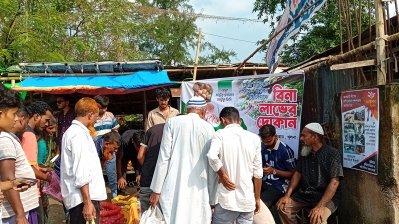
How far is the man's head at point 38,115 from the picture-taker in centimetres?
454

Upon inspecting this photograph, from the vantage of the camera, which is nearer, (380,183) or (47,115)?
(380,183)

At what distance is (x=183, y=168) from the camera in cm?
432

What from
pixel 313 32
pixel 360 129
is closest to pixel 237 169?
pixel 360 129

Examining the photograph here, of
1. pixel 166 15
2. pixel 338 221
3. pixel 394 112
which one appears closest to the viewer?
pixel 394 112

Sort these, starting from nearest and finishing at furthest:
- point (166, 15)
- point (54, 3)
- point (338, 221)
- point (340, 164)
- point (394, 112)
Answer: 1. point (394, 112)
2. point (340, 164)
3. point (338, 221)
4. point (54, 3)
5. point (166, 15)

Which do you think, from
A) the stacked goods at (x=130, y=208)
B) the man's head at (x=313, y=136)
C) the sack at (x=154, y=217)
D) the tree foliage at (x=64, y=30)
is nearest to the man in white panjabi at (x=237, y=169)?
the sack at (x=154, y=217)

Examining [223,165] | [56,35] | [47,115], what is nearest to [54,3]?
[56,35]

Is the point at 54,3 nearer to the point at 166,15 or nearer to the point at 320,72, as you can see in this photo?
the point at 320,72

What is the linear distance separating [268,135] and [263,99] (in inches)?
30.9

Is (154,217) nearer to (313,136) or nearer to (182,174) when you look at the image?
(182,174)

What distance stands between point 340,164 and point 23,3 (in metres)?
8.65

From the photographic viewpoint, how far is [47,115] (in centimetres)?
464

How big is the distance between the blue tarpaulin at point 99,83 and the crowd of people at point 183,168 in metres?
2.78

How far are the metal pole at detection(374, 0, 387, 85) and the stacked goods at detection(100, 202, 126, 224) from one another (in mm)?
3586
